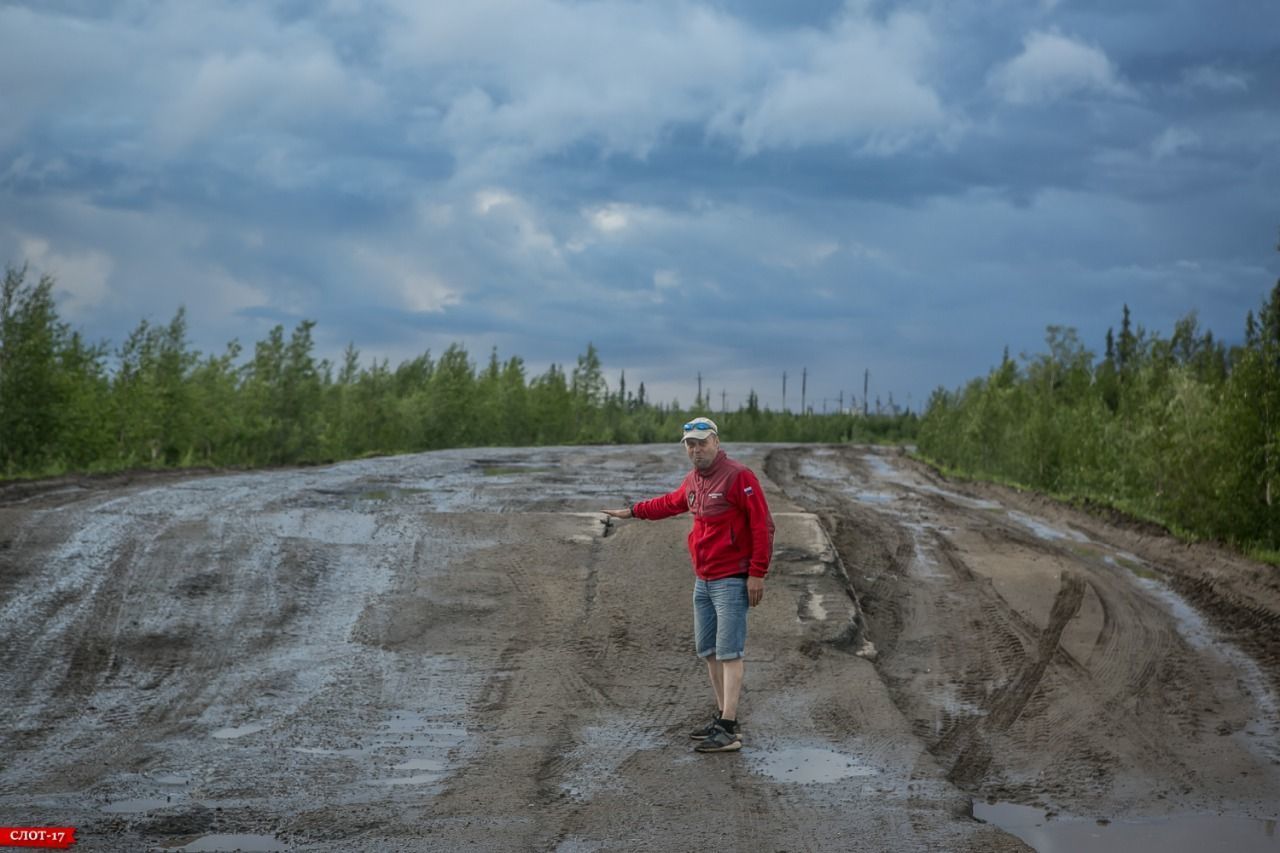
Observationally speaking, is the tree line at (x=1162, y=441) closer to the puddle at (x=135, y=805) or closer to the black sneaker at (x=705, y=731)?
the black sneaker at (x=705, y=731)

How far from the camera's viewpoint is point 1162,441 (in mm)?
21672

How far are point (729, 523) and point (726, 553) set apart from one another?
20 centimetres

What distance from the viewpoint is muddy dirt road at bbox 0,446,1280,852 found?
20.9 ft

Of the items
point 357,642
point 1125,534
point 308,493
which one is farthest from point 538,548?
point 1125,534

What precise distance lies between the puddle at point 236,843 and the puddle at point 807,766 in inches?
116

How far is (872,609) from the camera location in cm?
1253

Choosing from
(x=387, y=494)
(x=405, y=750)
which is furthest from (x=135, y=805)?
(x=387, y=494)

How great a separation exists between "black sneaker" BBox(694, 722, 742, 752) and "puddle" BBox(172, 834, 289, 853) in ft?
9.25

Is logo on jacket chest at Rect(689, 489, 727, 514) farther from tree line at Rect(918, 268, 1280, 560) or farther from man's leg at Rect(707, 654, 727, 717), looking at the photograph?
tree line at Rect(918, 268, 1280, 560)

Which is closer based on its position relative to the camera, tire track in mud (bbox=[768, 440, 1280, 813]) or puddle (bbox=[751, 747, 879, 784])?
puddle (bbox=[751, 747, 879, 784])

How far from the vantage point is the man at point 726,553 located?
757cm

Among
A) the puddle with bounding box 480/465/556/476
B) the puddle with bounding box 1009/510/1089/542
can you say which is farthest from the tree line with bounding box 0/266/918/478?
the puddle with bounding box 1009/510/1089/542

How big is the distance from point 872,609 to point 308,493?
9.46 metres

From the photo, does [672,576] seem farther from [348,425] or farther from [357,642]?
[348,425]
